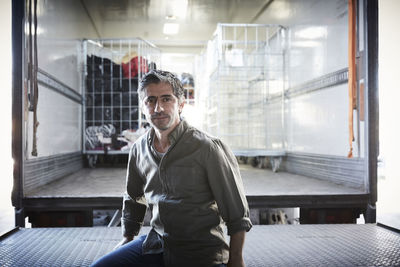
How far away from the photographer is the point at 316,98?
4.14 m

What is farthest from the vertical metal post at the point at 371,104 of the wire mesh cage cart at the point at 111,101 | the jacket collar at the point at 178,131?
the wire mesh cage cart at the point at 111,101

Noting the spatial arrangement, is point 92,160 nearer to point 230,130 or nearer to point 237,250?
point 230,130

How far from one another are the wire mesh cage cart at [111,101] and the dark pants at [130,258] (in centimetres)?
398

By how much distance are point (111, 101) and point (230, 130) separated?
2863 mm

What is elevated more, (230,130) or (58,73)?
(58,73)

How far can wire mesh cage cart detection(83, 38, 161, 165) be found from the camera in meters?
5.54

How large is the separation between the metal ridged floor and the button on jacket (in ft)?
2.05

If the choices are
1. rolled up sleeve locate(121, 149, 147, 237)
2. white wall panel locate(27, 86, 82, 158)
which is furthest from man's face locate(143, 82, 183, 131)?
white wall panel locate(27, 86, 82, 158)

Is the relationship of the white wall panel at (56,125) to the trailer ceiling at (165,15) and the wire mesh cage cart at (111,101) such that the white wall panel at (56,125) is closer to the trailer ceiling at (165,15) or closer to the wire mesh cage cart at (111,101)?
the wire mesh cage cart at (111,101)

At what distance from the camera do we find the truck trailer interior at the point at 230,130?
2373 mm

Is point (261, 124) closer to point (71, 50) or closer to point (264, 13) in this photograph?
point (264, 13)

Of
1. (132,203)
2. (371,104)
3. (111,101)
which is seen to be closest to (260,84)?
(111,101)

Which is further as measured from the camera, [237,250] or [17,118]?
[17,118]

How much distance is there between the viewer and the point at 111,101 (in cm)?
554
